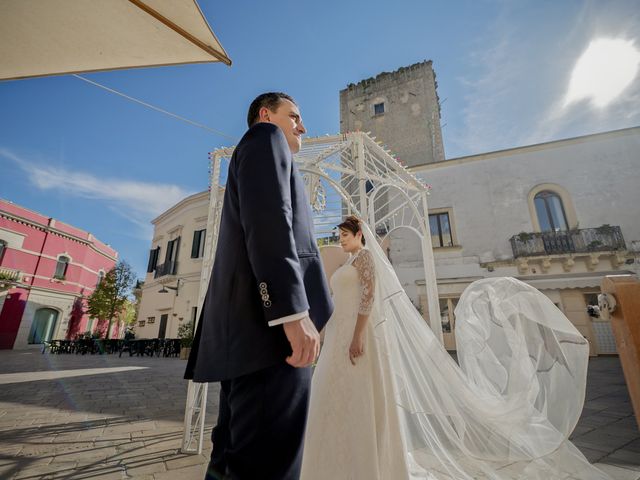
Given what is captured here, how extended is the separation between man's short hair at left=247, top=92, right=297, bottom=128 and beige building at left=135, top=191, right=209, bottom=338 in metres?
16.2

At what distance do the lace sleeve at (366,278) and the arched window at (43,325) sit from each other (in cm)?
2568

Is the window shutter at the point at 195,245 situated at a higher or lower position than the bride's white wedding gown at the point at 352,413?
higher

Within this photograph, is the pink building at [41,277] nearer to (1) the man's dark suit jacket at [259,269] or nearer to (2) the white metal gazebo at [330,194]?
(2) the white metal gazebo at [330,194]

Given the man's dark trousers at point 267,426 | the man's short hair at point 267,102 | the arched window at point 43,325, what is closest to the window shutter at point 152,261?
the arched window at point 43,325

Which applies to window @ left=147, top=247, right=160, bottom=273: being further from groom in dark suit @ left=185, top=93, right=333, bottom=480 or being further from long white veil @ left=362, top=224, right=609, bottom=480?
groom in dark suit @ left=185, top=93, right=333, bottom=480

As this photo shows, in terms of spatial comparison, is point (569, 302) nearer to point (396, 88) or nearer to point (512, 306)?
point (512, 306)

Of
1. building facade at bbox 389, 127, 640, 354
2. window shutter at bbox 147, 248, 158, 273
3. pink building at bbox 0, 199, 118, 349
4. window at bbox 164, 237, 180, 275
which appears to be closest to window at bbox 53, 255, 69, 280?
pink building at bbox 0, 199, 118, 349

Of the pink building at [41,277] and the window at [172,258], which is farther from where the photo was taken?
the pink building at [41,277]

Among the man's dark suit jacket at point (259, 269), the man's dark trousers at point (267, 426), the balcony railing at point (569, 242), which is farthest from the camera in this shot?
the balcony railing at point (569, 242)

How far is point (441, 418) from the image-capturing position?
2.40 meters

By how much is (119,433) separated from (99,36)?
3.97 m

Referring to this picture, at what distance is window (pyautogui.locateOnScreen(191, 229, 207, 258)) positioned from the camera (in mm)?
17356

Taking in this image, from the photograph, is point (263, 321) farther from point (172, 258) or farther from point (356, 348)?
point (172, 258)

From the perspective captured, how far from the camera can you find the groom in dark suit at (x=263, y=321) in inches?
34.9
